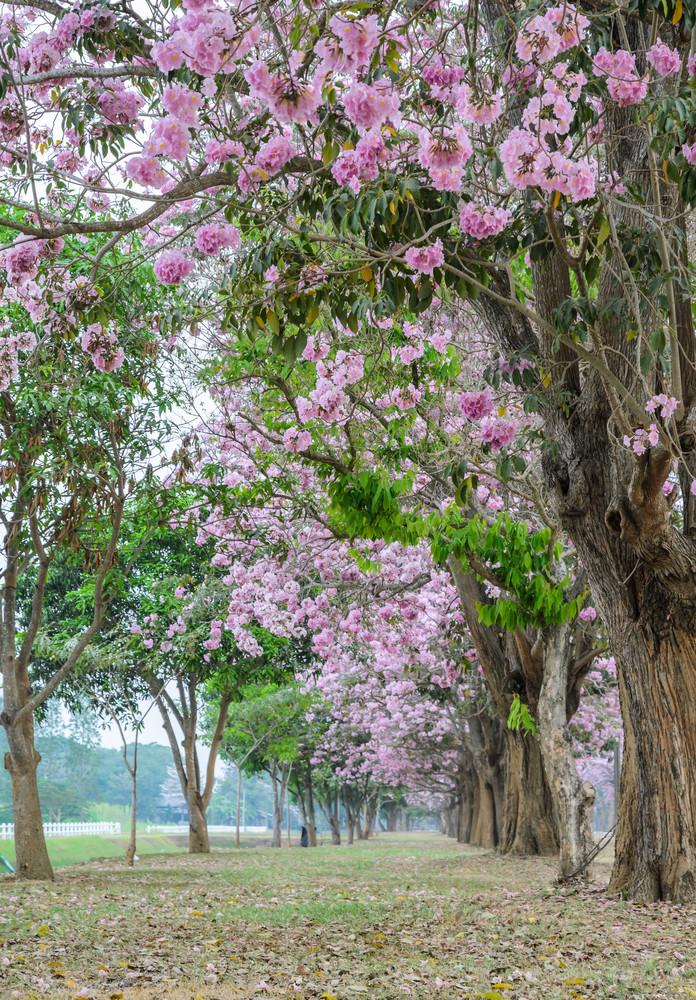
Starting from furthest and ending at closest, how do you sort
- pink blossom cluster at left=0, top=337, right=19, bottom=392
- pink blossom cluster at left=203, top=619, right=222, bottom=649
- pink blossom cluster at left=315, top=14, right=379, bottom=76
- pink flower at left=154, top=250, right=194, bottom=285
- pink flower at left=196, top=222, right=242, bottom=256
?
pink blossom cluster at left=203, top=619, right=222, bottom=649, pink blossom cluster at left=0, top=337, right=19, bottom=392, pink flower at left=154, top=250, right=194, bottom=285, pink flower at left=196, top=222, right=242, bottom=256, pink blossom cluster at left=315, top=14, right=379, bottom=76

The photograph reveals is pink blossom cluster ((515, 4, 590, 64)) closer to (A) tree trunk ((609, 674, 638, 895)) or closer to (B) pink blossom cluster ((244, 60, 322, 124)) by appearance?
(B) pink blossom cluster ((244, 60, 322, 124))

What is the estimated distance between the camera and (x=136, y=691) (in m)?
18.4

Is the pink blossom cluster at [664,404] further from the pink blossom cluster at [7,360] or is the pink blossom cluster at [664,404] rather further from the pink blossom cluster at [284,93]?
the pink blossom cluster at [7,360]

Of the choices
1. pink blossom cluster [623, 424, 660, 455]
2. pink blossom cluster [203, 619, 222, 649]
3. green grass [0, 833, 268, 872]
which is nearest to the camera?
pink blossom cluster [623, 424, 660, 455]

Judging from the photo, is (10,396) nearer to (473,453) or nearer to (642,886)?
(473,453)

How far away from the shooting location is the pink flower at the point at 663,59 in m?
4.12

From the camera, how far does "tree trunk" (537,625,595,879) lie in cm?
829

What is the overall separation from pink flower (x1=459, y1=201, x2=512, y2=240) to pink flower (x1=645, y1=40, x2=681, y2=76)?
1133mm

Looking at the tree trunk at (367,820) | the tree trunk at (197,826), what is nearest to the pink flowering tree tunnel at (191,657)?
the tree trunk at (197,826)

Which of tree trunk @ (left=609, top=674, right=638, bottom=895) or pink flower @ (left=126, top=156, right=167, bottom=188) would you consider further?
tree trunk @ (left=609, top=674, right=638, bottom=895)

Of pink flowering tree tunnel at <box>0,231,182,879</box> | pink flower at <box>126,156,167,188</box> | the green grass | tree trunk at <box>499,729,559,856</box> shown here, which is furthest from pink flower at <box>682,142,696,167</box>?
the green grass

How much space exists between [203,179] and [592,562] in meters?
4.18

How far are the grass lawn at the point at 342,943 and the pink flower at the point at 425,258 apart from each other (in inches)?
142

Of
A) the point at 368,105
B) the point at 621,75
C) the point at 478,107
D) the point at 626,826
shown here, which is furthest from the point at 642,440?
the point at 626,826
